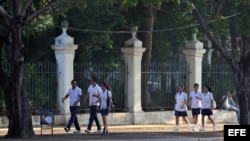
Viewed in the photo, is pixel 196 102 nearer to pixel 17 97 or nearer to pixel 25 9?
pixel 17 97

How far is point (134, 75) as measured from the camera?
1146 inches

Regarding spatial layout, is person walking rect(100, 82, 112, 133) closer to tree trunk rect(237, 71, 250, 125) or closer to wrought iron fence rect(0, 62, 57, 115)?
wrought iron fence rect(0, 62, 57, 115)

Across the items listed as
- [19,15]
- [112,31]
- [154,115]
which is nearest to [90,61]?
[112,31]

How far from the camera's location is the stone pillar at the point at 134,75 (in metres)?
29.1

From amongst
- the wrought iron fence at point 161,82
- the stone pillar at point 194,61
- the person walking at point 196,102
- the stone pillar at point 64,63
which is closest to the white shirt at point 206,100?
the person walking at point 196,102

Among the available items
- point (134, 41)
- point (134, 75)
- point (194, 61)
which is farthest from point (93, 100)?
point (194, 61)

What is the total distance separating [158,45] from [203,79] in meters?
3.70

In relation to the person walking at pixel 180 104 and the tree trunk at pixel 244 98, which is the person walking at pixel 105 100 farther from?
the tree trunk at pixel 244 98

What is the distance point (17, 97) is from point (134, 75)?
9177 mm

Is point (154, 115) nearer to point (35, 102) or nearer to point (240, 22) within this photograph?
point (35, 102)

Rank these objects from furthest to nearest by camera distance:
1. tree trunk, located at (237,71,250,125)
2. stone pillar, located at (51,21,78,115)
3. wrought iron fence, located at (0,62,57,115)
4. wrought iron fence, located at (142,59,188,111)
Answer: wrought iron fence, located at (142,59,188,111) < stone pillar, located at (51,21,78,115) < wrought iron fence, located at (0,62,57,115) < tree trunk, located at (237,71,250,125)

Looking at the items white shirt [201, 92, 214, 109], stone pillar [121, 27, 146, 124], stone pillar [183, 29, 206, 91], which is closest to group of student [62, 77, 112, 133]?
white shirt [201, 92, 214, 109]

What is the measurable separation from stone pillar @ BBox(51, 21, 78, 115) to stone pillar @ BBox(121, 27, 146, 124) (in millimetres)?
2656

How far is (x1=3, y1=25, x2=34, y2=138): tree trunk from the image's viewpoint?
810 inches
